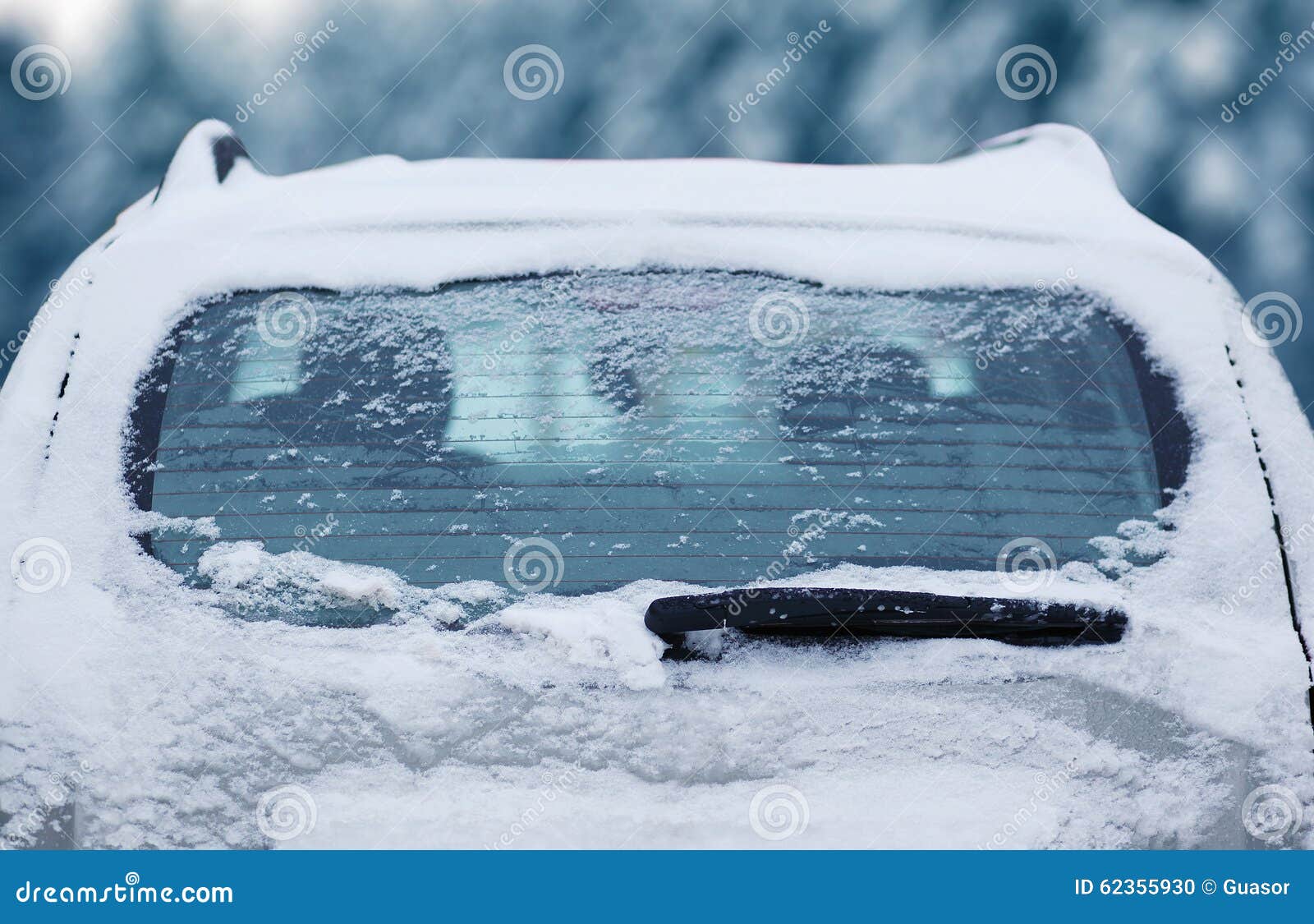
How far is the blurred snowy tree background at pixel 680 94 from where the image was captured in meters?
6.69

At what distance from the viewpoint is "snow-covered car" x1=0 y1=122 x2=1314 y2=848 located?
4.80ft

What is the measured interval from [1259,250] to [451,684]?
6258 mm

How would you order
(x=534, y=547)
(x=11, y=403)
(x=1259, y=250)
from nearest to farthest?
(x=534, y=547)
(x=11, y=403)
(x=1259, y=250)

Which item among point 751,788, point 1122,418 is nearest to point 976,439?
point 1122,418

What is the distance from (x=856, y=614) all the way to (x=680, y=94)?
604cm

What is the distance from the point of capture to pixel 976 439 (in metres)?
1.71

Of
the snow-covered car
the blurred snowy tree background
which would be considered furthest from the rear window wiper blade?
the blurred snowy tree background

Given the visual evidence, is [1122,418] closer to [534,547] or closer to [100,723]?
[534,547]

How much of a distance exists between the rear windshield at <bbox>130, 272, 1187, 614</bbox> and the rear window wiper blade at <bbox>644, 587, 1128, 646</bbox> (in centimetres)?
9

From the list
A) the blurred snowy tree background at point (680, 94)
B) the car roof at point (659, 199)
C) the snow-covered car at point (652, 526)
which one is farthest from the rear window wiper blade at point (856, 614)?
the blurred snowy tree background at point (680, 94)

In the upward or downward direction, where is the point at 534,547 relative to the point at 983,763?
upward

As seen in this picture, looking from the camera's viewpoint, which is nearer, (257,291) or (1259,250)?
(257,291)

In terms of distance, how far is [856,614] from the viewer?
1.50 metres

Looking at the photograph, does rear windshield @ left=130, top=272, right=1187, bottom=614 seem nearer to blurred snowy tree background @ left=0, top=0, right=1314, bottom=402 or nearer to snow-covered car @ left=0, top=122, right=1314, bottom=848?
snow-covered car @ left=0, top=122, right=1314, bottom=848
